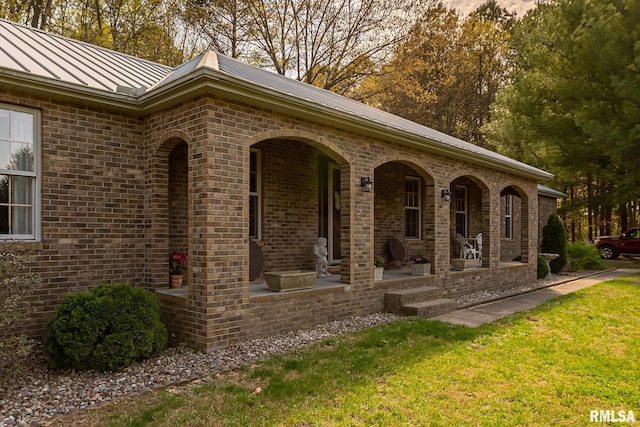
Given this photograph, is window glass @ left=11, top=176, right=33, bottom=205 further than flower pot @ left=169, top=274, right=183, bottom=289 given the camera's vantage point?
No

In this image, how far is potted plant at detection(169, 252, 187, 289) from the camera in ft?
20.9

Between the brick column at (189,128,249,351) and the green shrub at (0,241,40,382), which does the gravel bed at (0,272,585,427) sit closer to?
the green shrub at (0,241,40,382)

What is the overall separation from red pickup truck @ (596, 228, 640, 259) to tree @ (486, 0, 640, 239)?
1823 mm

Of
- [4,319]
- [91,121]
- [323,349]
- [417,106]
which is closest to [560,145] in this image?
[417,106]

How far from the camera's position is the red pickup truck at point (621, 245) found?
66.7ft

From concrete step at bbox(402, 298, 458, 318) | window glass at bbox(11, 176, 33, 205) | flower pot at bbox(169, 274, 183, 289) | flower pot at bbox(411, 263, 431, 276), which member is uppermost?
window glass at bbox(11, 176, 33, 205)

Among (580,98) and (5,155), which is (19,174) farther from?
(580,98)

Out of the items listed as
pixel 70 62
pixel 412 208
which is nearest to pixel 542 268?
pixel 412 208

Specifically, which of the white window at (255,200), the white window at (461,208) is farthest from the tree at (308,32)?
the white window at (255,200)

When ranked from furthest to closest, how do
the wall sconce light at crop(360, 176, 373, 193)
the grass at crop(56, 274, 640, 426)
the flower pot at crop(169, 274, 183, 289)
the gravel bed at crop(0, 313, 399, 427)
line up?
the wall sconce light at crop(360, 176, 373, 193)
the flower pot at crop(169, 274, 183, 289)
the gravel bed at crop(0, 313, 399, 427)
the grass at crop(56, 274, 640, 426)

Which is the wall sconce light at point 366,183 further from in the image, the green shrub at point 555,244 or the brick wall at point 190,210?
the green shrub at point 555,244

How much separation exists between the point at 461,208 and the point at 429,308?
7041 millimetres

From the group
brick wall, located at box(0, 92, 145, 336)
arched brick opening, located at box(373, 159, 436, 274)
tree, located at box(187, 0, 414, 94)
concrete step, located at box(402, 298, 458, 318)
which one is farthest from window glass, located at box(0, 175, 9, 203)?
tree, located at box(187, 0, 414, 94)

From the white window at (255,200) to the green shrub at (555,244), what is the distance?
10900mm
